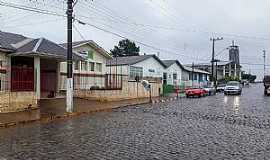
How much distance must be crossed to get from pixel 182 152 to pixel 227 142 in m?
2.20

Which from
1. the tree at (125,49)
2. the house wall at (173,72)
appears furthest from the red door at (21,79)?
the tree at (125,49)

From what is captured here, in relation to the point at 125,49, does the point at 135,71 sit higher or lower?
lower

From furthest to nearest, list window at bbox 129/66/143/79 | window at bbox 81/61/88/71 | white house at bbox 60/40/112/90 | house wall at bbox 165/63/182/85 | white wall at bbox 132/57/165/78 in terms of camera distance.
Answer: house wall at bbox 165/63/182/85 → white wall at bbox 132/57/165/78 → window at bbox 129/66/143/79 → window at bbox 81/61/88/71 → white house at bbox 60/40/112/90

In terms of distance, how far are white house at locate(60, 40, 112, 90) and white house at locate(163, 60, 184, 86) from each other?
66.0 ft

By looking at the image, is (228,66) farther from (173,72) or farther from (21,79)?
(21,79)

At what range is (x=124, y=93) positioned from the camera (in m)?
35.2

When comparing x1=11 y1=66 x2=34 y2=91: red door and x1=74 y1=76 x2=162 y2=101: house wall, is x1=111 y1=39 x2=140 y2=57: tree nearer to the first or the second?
x1=74 y1=76 x2=162 y2=101: house wall

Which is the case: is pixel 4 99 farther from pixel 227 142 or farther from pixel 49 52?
pixel 227 142

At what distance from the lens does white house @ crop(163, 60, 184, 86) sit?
59.3m

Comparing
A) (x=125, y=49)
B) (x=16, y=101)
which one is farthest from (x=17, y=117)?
(x=125, y=49)

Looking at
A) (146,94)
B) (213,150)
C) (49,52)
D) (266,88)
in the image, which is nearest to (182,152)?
(213,150)

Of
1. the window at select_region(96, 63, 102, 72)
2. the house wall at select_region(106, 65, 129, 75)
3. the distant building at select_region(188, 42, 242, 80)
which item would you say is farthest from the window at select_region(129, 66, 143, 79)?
the distant building at select_region(188, 42, 242, 80)

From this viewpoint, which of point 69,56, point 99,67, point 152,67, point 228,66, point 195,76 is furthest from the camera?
point 228,66

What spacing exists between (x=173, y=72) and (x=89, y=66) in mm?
26835
